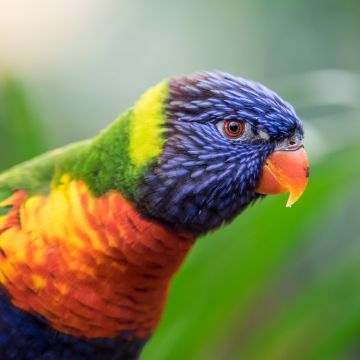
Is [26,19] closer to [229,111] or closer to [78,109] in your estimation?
[78,109]

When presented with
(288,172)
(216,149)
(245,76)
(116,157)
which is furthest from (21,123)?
(245,76)

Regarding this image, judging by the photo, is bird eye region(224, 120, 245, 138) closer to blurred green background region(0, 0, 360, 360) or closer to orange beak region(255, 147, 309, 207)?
orange beak region(255, 147, 309, 207)

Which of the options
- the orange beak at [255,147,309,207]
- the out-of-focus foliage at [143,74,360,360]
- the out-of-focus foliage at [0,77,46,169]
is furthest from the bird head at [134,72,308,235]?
the out-of-focus foliage at [0,77,46,169]

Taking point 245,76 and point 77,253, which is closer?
point 77,253

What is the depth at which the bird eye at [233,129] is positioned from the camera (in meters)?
1.27

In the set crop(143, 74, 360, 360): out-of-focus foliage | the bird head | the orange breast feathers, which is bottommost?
crop(143, 74, 360, 360): out-of-focus foliage

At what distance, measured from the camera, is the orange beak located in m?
1.27

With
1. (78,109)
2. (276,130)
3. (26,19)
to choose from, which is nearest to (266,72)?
(78,109)

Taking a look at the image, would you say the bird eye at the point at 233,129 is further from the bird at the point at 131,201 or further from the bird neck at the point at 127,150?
the bird neck at the point at 127,150

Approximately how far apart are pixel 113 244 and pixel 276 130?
1.32 ft

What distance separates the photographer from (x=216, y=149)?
4.19ft

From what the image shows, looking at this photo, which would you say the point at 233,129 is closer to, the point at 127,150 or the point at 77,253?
the point at 127,150

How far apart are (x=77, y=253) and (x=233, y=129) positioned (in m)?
0.41

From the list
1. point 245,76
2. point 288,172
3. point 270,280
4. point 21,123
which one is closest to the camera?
point 288,172
